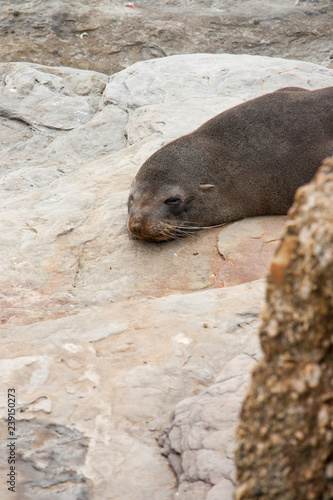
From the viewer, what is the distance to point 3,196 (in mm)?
6520

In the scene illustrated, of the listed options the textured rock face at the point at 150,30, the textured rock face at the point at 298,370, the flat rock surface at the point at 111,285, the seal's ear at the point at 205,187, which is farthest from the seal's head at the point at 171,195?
the textured rock face at the point at 150,30

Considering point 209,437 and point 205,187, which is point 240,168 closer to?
point 205,187

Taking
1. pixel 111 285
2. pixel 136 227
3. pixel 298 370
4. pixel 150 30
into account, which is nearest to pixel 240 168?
pixel 136 227

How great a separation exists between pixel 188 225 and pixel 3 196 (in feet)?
7.29

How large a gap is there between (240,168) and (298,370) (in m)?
4.41

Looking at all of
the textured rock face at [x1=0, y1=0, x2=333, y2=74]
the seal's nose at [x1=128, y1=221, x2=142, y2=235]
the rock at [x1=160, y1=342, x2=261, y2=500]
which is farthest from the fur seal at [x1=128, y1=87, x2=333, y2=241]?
the textured rock face at [x1=0, y1=0, x2=333, y2=74]

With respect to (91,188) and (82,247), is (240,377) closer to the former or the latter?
(82,247)

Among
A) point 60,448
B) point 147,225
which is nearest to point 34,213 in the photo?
point 147,225

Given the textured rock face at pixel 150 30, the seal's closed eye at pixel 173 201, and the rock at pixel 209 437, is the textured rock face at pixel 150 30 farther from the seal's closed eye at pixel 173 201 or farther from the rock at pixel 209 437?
the rock at pixel 209 437

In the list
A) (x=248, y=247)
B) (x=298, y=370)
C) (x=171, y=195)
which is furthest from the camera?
(x=171, y=195)

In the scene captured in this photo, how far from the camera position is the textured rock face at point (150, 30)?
471 inches

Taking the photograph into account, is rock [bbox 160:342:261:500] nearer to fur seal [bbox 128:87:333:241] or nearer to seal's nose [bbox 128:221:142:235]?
seal's nose [bbox 128:221:142:235]

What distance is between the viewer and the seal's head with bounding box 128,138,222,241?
5.34 metres

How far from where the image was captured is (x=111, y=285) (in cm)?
469
